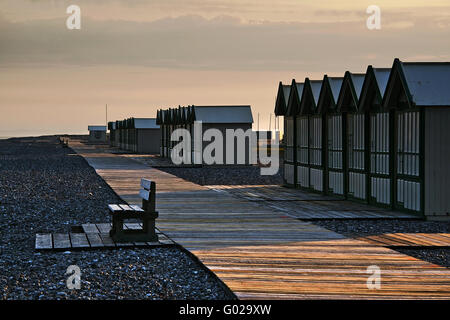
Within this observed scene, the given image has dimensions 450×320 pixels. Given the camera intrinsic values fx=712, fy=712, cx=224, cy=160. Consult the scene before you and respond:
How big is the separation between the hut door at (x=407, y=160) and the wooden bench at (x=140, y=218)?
19.5 ft

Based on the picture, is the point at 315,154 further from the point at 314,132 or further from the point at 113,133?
the point at 113,133

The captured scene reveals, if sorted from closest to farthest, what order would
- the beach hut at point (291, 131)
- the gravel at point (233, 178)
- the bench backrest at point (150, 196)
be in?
1. the bench backrest at point (150, 196)
2. the beach hut at point (291, 131)
3. the gravel at point (233, 178)

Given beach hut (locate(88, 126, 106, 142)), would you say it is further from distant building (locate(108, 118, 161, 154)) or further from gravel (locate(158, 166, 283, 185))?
gravel (locate(158, 166, 283, 185))

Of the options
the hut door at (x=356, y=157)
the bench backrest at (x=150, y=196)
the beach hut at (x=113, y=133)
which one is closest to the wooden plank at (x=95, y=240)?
the bench backrest at (x=150, y=196)

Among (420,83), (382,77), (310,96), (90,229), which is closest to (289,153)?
(310,96)

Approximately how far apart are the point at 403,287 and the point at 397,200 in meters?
7.77

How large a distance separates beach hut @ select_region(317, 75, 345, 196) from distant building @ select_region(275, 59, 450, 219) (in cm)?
3

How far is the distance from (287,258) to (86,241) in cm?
329

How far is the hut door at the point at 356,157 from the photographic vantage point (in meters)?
16.8

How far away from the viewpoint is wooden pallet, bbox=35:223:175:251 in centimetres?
1024

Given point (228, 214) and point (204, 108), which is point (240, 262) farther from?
point (204, 108)

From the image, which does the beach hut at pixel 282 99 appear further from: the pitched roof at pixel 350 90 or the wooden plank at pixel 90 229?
the wooden plank at pixel 90 229
